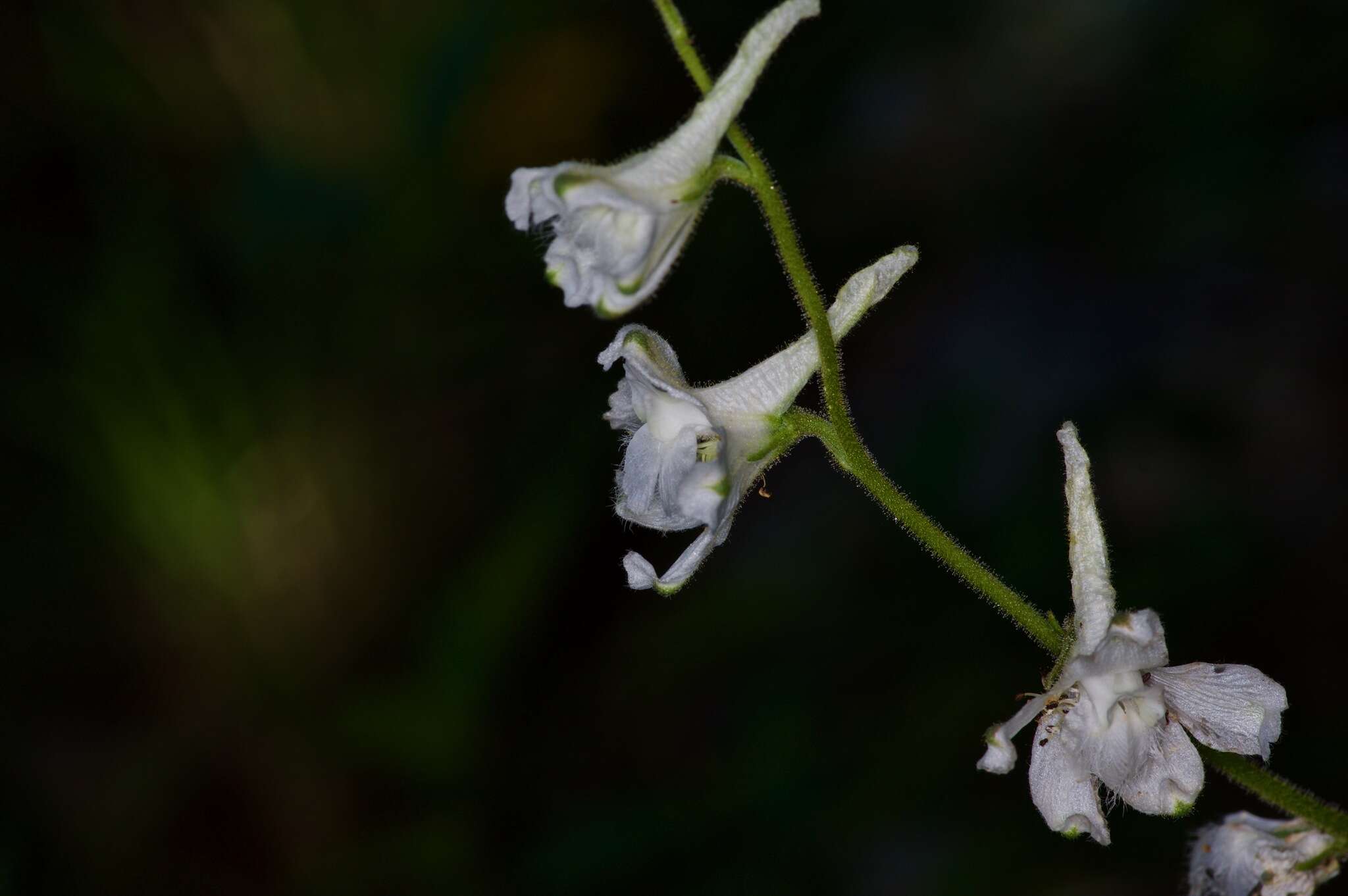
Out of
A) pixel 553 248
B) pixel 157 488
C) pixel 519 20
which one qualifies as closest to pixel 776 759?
pixel 157 488

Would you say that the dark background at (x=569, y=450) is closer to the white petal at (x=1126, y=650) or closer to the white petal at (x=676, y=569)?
the white petal at (x=676, y=569)

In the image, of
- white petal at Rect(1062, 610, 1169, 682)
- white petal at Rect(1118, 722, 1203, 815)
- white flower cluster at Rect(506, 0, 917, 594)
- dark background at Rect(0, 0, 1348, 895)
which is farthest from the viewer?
dark background at Rect(0, 0, 1348, 895)

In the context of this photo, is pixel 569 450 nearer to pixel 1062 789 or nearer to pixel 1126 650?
pixel 1062 789

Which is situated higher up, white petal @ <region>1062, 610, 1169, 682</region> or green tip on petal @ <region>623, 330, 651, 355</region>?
green tip on petal @ <region>623, 330, 651, 355</region>

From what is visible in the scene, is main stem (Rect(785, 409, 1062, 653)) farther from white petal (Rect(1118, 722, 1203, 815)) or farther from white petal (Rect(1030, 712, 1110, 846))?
white petal (Rect(1118, 722, 1203, 815))

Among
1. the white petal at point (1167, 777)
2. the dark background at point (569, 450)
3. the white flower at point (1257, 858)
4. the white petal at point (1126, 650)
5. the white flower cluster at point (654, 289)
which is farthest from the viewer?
the dark background at point (569, 450)

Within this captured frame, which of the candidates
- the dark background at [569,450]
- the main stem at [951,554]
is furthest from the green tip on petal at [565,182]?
the dark background at [569,450]

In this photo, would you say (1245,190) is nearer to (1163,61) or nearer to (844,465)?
(1163,61)

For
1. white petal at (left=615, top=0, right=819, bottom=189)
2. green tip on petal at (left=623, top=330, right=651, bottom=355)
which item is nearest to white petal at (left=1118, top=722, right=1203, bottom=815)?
green tip on petal at (left=623, top=330, right=651, bottom=355)
